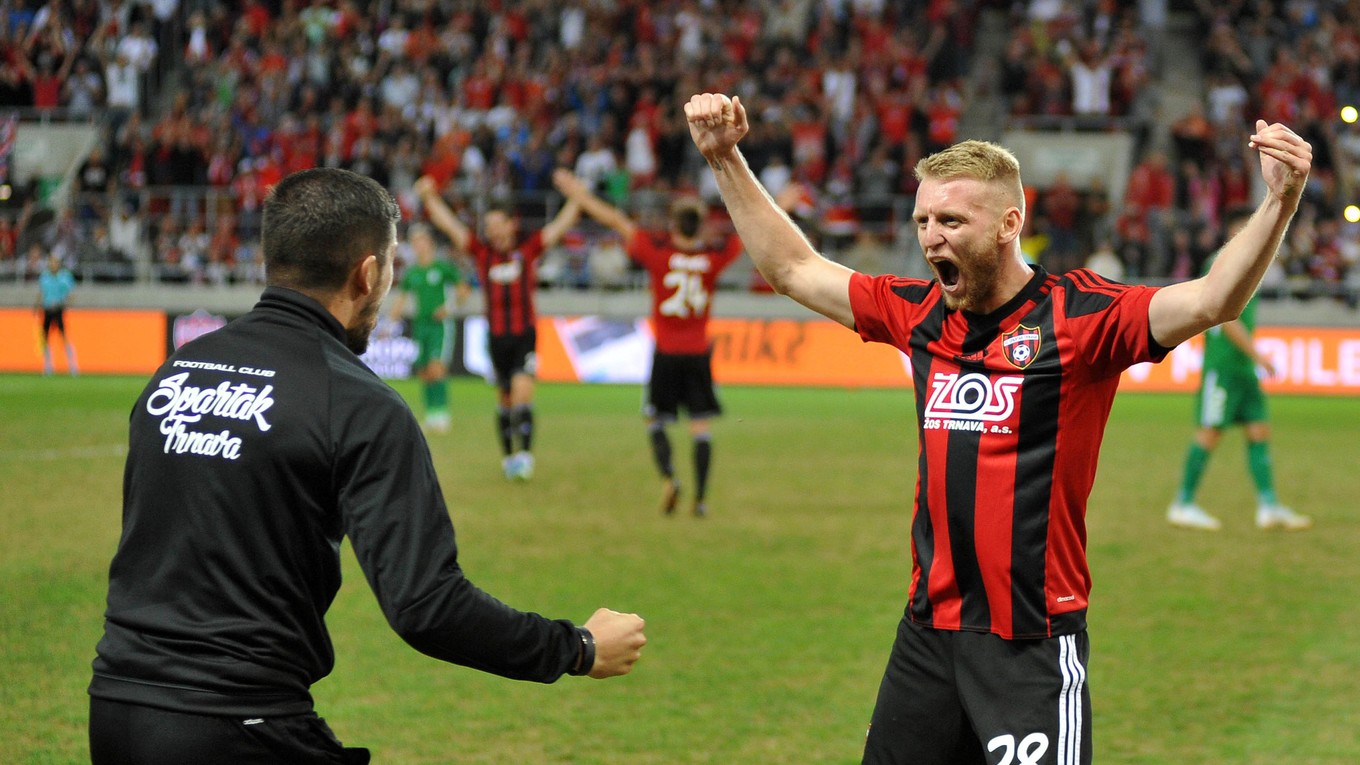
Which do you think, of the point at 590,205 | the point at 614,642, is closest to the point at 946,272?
the point at 614,642

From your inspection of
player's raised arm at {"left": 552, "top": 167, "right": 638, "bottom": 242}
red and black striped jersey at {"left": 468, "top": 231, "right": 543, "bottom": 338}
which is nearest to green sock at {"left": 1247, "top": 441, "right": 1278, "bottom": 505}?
player's raised arm at {"left": 552, "top": 167, "right": 638, "bottom": 242}

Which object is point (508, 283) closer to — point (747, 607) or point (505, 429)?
point (505, 429)

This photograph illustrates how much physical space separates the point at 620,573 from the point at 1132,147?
70.8 feet

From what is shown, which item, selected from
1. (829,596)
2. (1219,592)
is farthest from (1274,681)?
(829,596)

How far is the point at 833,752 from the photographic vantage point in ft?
19.0

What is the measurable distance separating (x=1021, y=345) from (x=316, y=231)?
1.81m

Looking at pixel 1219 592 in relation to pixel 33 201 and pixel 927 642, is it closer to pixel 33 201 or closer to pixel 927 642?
pixel 927 642

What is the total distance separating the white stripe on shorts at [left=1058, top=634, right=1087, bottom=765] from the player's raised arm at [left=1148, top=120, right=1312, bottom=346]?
83cm

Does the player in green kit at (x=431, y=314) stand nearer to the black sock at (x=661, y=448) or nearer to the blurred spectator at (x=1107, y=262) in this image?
the black sock at (x=661, y=448)

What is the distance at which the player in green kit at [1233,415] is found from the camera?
1102 cm

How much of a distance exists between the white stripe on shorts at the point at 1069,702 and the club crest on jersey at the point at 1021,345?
2.34ft

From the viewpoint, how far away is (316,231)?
309cm

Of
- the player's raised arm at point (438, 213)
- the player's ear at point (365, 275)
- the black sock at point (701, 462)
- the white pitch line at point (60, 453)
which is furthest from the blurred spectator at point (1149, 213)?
the player's ear at point (365, 275)

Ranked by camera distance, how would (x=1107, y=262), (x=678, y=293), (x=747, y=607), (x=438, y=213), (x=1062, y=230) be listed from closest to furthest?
1. (x=747, y=607)
2. (x=678, y=293)
3. (x=438, y=213)
4. (x=1107, y=262)
5. (x=1062, y=230)
